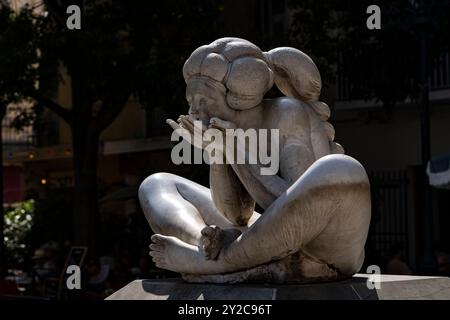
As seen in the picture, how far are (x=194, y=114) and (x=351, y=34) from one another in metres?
10.0

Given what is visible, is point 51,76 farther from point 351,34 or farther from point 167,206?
point 167,206

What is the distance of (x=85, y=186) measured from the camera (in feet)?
54.9

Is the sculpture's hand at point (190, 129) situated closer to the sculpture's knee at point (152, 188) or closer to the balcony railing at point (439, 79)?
the sculpture's knee at point (152, 188)

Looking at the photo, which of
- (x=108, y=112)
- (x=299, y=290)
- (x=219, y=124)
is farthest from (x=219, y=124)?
(x=108, y=112)

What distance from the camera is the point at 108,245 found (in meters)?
20.8

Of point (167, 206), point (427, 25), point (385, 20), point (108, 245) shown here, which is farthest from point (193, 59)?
point (108, 245)

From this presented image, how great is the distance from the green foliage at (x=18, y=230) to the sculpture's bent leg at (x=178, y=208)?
15115 millimetres

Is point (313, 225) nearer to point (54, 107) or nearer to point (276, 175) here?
point (276, 175)

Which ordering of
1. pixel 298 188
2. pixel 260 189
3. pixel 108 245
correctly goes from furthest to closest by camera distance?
pixel 108 245
pixel 260 189
pixel 298 188

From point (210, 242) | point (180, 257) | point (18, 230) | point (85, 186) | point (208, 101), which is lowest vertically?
point (18, 230)

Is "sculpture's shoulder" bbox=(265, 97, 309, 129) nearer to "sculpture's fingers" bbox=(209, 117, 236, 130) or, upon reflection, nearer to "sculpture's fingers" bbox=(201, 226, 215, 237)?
"sculpture's fingers" bbox=(209, 117, 236, 130)

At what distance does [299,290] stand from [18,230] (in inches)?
684

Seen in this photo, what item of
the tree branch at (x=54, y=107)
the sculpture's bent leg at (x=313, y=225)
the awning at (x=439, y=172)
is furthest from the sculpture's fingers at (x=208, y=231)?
the tree branch at (x=54, y=107)

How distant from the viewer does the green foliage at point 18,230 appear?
2192 centimetres
